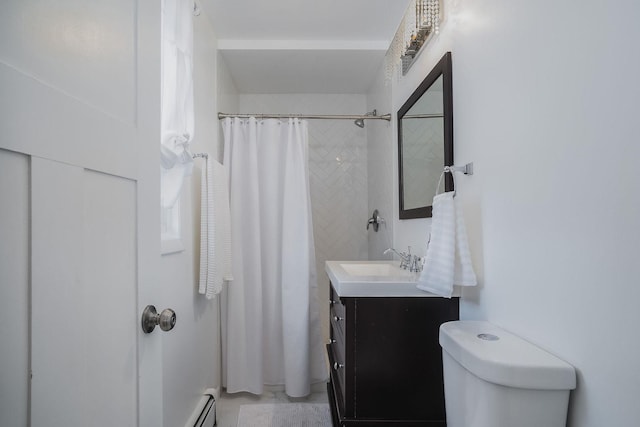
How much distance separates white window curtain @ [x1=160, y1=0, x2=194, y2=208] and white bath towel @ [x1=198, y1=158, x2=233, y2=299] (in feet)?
1.11

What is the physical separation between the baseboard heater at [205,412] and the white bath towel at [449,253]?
1367mm

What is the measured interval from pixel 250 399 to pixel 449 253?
1.74 metres

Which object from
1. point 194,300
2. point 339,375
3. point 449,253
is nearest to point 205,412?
point 194,300

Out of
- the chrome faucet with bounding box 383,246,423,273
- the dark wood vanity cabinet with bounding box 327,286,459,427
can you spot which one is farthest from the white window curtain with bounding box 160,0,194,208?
the chrome faucet with bounding box 383,246,423,273

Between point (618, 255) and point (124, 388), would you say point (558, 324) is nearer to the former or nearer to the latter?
point (618, 255)

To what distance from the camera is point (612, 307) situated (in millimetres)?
723

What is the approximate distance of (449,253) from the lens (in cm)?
123

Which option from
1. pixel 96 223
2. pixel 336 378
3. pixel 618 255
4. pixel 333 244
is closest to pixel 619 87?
pixel 618 255

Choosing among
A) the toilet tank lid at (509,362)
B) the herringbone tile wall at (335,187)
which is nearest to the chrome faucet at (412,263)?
the toilet tank lid at (509,362)

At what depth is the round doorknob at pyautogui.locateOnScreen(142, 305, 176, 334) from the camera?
2.48 ft

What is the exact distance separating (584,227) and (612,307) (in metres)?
0.18

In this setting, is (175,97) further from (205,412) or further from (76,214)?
→ (205,412)

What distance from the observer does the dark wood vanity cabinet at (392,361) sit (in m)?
1.37

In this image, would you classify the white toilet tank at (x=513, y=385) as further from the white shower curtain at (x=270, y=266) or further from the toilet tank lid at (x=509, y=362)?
the white shower curtain at (x=270, y=266)
